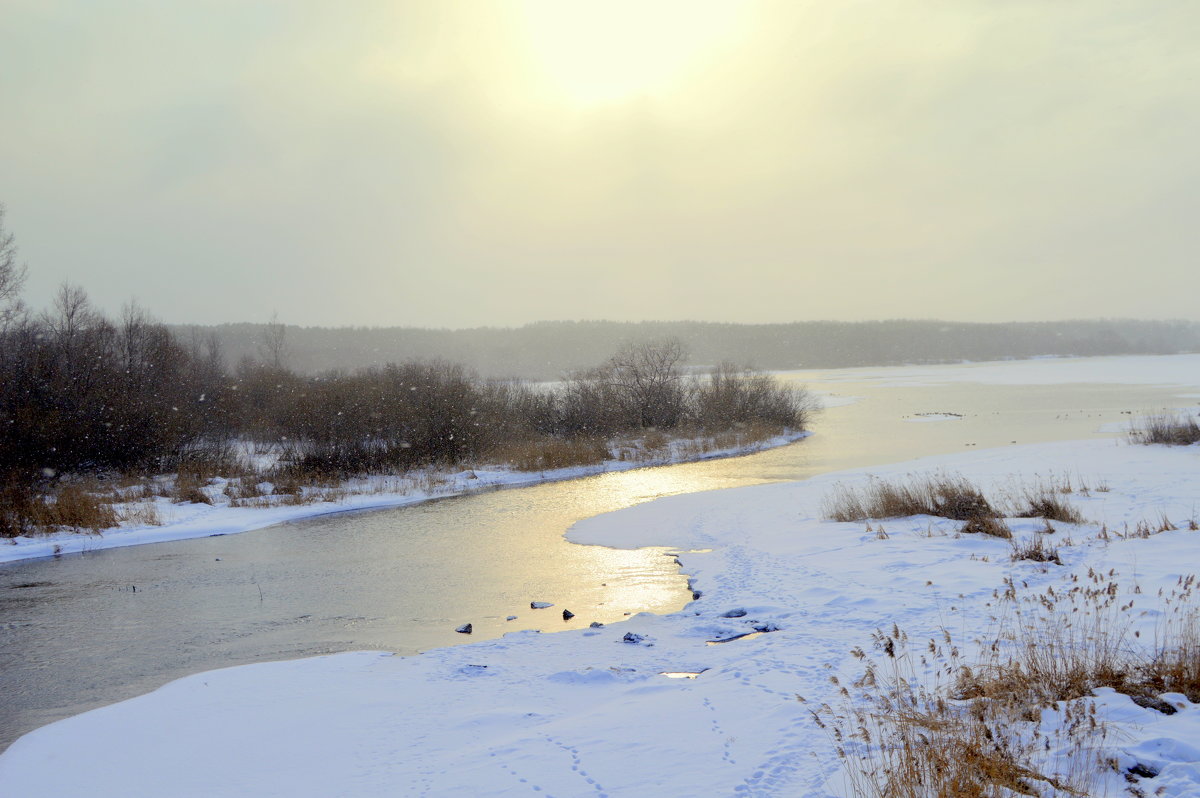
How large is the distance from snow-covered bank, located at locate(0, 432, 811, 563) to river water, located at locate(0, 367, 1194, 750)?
2.68 ft

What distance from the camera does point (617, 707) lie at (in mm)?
6020

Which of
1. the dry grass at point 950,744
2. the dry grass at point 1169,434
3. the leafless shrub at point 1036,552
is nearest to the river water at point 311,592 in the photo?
the leafless shrub at point 1036,552

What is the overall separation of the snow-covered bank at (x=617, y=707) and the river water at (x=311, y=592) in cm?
88

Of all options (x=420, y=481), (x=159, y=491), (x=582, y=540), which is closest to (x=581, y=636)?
(x=582, y=540)

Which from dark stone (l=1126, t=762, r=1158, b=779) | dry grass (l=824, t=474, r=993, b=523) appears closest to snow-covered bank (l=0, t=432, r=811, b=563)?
dry grass (l=824, t=474, r=993, b=523)

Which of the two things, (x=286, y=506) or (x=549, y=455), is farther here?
(x=549, y=455)

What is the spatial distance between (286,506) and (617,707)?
17269 millimetres

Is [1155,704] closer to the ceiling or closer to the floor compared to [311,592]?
closer to the ceiling

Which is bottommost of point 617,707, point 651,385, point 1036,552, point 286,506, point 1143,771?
point 286,506

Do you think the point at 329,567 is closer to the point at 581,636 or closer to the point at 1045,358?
the point at 581,636

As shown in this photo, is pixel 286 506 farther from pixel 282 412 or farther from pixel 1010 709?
pixel 1010 709

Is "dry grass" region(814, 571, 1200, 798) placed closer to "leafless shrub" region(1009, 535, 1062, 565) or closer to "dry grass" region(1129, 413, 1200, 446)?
"leafless shrub" region(1009, 535, 1062, 565)

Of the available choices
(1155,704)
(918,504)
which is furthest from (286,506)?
(1155,704)

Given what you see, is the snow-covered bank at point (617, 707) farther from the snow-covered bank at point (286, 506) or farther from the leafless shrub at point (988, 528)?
the snow-covered bank at point (286, 506)
